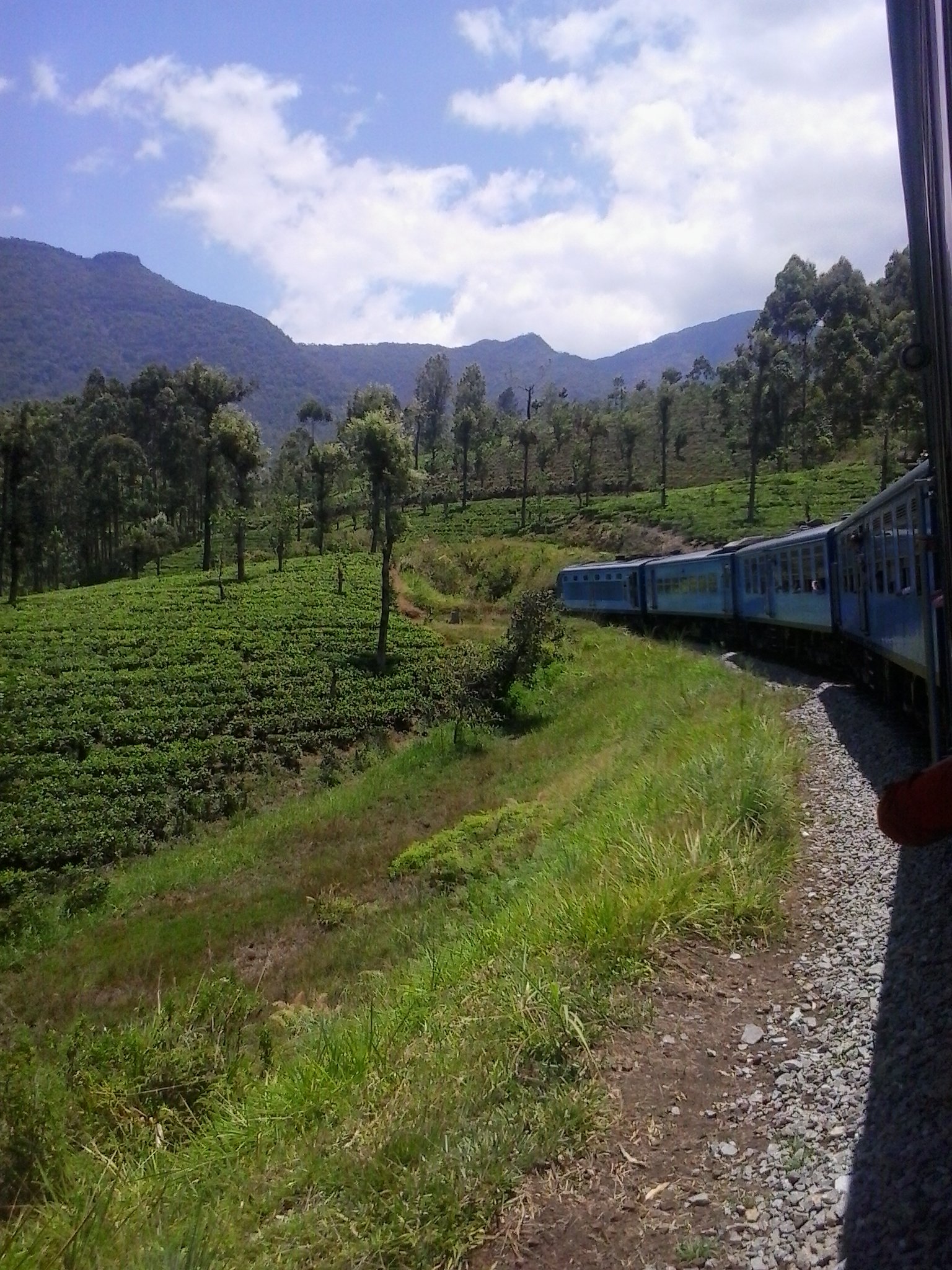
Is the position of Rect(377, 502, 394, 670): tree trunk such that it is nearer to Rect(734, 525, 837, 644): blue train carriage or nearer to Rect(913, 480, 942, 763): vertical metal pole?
Rect(734, 525, 837, 644): blue train carriage

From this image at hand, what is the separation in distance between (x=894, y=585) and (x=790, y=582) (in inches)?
280

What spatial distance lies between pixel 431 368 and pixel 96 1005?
93756 millimetres

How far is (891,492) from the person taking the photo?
9438 millimetres

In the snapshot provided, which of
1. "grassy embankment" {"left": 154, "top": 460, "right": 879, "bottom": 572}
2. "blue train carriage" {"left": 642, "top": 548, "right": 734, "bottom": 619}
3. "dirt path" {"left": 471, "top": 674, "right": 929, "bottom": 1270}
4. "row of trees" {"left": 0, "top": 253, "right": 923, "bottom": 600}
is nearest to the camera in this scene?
"dirt path" {"left": 471, "top": 674, "right": 929, "bottom": 1270}

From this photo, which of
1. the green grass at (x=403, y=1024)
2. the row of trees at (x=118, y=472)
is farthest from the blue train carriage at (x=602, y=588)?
the row of trees at (x=118, y=472)

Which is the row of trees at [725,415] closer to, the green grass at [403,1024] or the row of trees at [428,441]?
the row of trees at [428,441]

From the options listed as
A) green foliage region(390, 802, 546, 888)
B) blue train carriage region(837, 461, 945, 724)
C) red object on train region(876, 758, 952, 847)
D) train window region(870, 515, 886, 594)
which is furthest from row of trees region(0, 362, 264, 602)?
red object on train region(876, 758, 952, 847)

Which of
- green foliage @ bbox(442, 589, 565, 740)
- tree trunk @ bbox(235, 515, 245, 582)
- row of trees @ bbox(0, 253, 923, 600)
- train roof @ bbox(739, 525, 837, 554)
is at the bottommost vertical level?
green foliage @ bbox(442, 589, 565, 740)

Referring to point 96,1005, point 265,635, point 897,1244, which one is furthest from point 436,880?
point 265,635

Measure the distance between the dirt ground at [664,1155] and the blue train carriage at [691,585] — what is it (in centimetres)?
1740

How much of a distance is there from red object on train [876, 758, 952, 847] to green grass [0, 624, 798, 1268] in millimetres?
2266

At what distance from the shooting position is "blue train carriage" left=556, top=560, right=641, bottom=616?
30141 millimetres

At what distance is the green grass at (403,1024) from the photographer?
137 inches

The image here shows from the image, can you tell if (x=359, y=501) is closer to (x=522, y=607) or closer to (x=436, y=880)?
(x=522, y=607)
